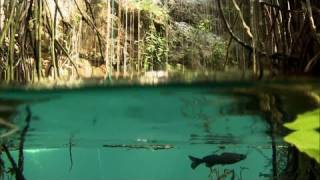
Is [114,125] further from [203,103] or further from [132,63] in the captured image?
[132,63]

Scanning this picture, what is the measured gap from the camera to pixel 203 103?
2.49 metres

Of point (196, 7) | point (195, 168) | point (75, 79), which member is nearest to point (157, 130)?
point (75, 79)

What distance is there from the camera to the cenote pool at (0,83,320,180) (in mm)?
2361

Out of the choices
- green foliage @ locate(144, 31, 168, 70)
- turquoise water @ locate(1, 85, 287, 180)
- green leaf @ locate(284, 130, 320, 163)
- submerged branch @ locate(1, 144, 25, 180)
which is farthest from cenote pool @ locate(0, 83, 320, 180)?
green foliage @ locate(144, 31, 168, 70)

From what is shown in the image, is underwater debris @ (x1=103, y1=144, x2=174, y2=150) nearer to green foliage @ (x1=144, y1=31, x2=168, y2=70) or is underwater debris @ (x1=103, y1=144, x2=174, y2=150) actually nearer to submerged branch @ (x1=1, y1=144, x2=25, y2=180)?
submerged branch @ (x1=1, y1=144, x2=25, y2=180)

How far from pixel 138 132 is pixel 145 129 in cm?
13

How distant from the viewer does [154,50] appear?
5.89 metres

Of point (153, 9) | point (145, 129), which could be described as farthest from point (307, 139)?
point (153, 9)

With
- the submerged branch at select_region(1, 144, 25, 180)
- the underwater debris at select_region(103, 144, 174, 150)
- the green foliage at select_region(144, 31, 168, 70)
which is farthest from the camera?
the green foliage at select_region(144, 31, 168, 70)

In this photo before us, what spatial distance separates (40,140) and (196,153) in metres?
1.46

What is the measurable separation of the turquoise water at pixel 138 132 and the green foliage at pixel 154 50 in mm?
1264

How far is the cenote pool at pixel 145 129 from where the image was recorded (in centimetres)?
236

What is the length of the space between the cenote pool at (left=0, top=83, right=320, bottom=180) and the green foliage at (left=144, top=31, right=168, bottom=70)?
131cm

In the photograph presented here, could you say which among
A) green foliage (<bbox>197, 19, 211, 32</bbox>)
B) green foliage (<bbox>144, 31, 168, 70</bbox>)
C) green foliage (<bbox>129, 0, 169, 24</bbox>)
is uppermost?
green foliage (<bbox>129, 0, 169, 24</bbox>)
